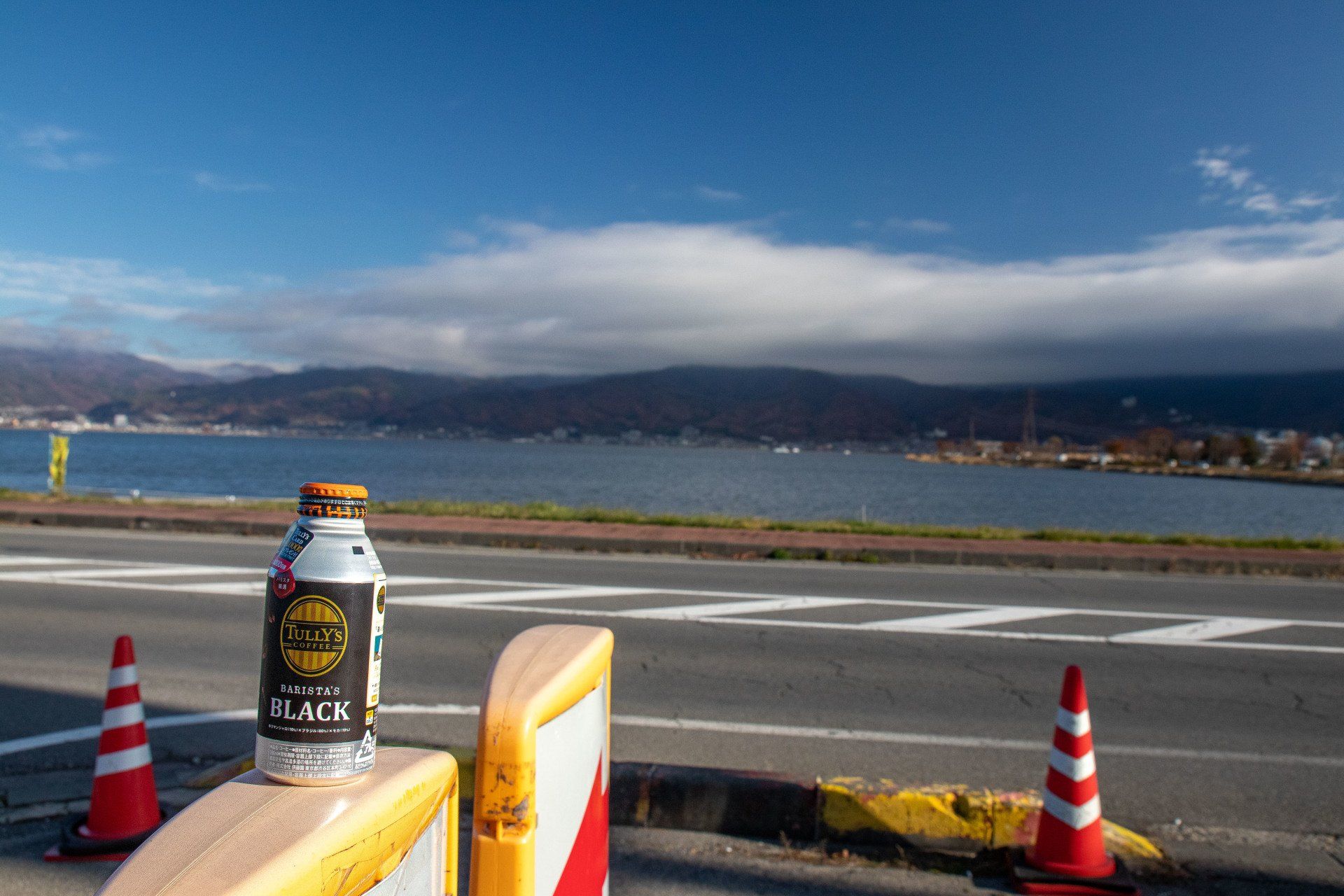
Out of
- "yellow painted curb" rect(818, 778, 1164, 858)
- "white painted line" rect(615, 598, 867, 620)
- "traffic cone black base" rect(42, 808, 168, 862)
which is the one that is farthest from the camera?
"white painted line" rect(615, 598, 867, 620)

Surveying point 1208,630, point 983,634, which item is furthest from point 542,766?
point 1208,630

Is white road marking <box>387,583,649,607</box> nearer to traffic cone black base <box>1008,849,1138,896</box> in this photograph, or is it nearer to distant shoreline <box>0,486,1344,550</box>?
distant shoreline <box>0,486,1344,550</box>

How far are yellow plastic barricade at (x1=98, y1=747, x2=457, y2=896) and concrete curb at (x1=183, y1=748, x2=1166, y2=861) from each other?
2.97m

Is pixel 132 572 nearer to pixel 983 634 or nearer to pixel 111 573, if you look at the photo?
pixel 111 573

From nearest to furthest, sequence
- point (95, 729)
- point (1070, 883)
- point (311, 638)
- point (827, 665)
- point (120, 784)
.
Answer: point (311, 638) < point (1070, 883) < point (120, 784) < point (95, 729) < point (827, 665)

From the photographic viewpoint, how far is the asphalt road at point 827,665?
5.44 metres

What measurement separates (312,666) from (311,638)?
4cm

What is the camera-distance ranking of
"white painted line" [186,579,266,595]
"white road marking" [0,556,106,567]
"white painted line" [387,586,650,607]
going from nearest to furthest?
"white painted line" [387,586,650,607]
"white painted line" [186,579,266,595]
"white road marking" [0,556,106,567]

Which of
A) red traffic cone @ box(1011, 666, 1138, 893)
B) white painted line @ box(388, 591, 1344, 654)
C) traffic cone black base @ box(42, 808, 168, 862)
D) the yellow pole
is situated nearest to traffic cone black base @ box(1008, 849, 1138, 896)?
red traffic cone @ box(1011, 666, 1138, 893)

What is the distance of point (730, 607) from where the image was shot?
10141 mm

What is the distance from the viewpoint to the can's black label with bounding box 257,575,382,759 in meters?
1.44

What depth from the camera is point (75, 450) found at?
375ft

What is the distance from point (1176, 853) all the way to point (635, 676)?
3.82 metres

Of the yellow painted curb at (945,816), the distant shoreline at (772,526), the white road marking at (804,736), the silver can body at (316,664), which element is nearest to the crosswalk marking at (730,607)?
the white road marking at (804,736)
